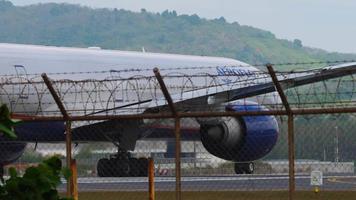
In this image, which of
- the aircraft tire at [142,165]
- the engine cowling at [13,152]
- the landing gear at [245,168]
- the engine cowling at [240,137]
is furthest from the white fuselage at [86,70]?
the landing gear at [245,168]

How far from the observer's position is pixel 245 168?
3247 centimetres

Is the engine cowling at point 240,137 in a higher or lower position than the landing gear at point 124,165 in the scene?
higher

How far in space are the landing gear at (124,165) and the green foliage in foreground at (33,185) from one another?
20203 millimetres

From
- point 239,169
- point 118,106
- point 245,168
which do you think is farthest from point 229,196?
point 239,169

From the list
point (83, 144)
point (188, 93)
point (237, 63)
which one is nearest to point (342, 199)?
point (188, 93)

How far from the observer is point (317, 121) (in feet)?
81.7

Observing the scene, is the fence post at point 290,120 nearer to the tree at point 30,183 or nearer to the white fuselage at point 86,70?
the tree at point 30,183

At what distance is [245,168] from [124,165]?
17.2 ft

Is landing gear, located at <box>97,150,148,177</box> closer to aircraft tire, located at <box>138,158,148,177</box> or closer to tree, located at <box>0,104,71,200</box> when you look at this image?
aircraft tire, located at <box>138,158,148,177</box>

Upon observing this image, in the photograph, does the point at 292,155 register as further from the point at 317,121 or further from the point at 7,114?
the point at 317,121

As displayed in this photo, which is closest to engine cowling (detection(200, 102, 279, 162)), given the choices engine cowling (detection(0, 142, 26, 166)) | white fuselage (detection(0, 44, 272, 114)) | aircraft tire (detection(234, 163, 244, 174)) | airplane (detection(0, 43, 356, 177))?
airplane (detection(0, 43, 356, 177))

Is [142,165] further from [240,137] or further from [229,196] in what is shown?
[229,196]

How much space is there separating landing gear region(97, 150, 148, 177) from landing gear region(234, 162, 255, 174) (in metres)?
4.41

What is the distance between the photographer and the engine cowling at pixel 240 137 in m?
28.1
